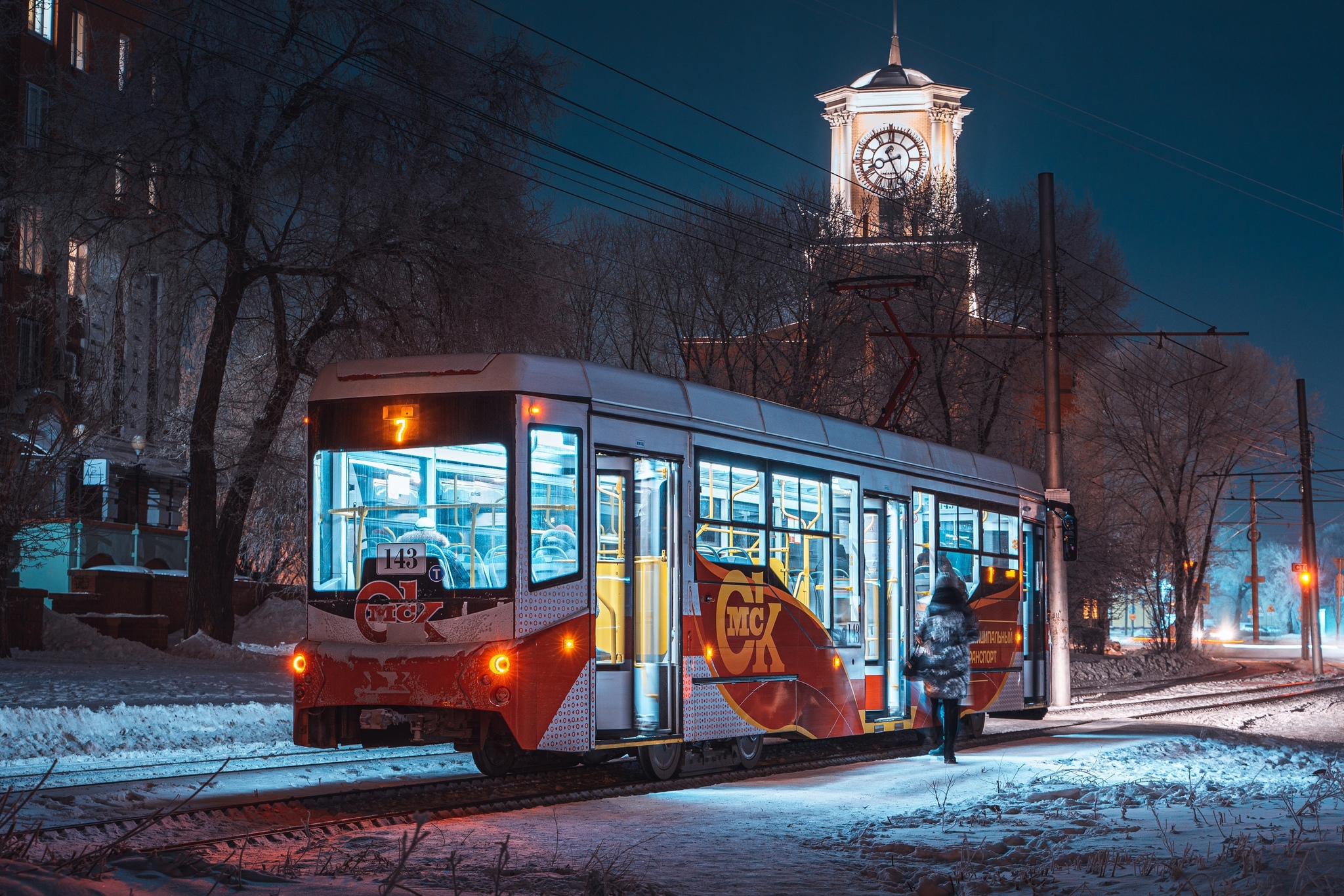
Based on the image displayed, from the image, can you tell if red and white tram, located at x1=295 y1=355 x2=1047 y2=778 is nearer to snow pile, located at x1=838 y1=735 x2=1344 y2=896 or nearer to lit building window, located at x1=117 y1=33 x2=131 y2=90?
snow pile, located at x1=838 y1=735 x2=1344 y2=896

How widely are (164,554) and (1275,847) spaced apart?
41396mm

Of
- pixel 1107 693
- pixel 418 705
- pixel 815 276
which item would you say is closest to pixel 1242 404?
pixel 815 276

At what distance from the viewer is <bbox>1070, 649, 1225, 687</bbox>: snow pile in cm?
3778

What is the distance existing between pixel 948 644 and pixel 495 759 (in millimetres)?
4539

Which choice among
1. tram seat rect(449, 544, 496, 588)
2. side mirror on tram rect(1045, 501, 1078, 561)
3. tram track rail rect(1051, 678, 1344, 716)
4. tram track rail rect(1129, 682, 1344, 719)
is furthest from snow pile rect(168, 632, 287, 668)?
tram seat rect(449, 544, 496, 588)

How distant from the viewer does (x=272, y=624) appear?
33.8 m

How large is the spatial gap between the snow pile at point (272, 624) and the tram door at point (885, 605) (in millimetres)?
18924

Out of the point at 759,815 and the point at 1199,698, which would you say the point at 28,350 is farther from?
the point at 759,815

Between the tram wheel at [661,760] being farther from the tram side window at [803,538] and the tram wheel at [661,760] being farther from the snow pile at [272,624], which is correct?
the snow pile at [272,624]

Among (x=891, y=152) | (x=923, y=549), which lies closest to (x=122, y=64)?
(x=923, y=549)

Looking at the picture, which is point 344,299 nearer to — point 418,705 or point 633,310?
point 418,705

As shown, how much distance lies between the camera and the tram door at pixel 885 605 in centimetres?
1567

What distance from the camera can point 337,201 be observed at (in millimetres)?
23219

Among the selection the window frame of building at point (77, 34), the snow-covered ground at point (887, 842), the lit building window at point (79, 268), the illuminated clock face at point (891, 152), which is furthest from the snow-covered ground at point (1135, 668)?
the window frame of building at point (77, 34)
